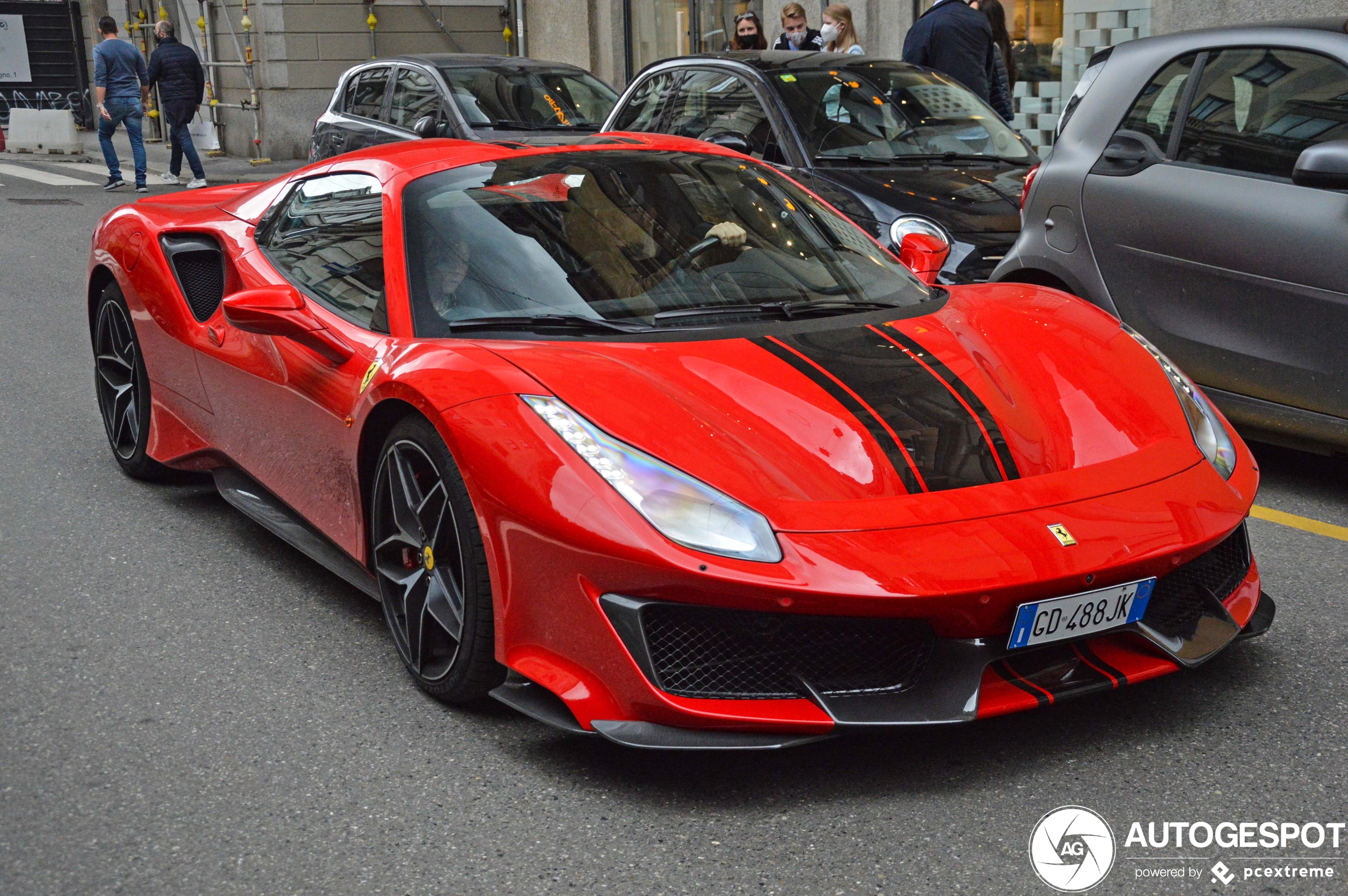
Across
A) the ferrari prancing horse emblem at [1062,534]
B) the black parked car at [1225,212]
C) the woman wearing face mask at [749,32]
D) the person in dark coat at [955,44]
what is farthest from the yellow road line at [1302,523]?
the woman wearing face mask at [749,32]

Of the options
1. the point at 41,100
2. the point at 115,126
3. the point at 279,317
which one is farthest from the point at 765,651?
the point at 41,100

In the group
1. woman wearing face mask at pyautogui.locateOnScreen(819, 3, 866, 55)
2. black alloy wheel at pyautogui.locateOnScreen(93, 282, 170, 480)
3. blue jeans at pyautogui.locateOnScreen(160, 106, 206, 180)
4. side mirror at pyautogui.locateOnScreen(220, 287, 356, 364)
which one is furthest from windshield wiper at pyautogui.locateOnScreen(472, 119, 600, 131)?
side mirror at pyautogui.locateOnScreen(220, 287, 356, 364)

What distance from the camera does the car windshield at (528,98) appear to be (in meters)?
Answer: 11.6

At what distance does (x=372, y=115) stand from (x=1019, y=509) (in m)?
9.99

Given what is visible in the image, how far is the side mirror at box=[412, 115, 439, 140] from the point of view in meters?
11.1

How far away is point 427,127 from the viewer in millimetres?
11109

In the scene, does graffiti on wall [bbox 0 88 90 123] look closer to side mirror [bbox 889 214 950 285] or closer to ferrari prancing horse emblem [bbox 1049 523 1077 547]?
side mirror [bbox 889 214 950 285]

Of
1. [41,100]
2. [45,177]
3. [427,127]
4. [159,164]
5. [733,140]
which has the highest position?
[733,140]

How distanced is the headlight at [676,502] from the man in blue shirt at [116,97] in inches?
632

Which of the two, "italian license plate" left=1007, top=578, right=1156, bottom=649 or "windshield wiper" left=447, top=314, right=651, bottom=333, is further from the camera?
"windshield wiper" left=447, top=314, right=651, bottom=333

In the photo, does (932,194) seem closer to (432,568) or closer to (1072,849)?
(432,568)

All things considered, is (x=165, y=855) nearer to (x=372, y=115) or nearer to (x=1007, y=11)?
(x=372, y=115)

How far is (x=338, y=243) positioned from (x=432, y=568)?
1.28 meters

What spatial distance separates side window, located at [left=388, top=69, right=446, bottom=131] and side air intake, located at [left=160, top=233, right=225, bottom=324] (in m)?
6.75
